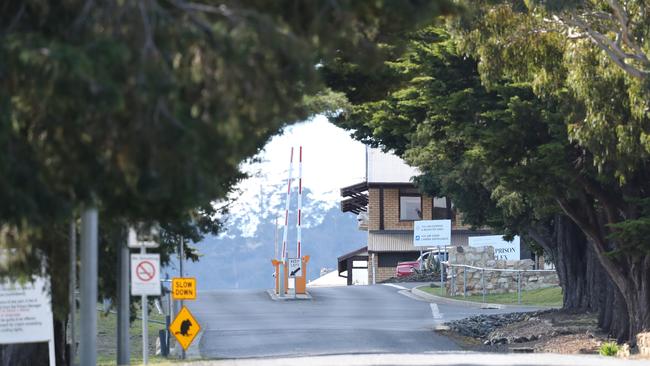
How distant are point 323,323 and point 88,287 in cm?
2180

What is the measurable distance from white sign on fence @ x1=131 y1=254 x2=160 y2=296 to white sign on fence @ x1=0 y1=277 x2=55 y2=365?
3940 mm

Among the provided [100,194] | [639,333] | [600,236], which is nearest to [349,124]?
[600,236]

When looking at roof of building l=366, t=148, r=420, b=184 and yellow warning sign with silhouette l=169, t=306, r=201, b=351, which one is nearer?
yellow warning sign with silhouette l=169, t=306, r=201, b=351

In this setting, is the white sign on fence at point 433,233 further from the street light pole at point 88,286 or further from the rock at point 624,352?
the street light pole at point 88,286

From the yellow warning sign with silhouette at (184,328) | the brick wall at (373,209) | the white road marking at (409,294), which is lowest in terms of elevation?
the white road marking at (409,294)

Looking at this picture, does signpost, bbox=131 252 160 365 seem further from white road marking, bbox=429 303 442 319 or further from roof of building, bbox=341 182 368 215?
roof of building, bbox=341 182 368 215

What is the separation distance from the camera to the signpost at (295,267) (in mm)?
50219

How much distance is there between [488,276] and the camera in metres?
51.0

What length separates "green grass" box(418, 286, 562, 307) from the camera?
46897 millimetres

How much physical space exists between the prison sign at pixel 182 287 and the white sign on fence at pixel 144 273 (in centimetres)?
535

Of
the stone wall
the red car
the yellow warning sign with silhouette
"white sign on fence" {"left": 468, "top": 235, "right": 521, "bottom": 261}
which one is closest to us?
the yellow warning sign with silhouette

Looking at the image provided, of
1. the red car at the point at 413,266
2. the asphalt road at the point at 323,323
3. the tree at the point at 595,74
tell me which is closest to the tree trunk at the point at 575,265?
the asphalt road at the point at 323,323

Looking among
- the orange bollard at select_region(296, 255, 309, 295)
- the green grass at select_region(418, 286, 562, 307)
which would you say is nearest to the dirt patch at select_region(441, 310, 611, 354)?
the green grass at select_region(418, 286, 562, 307)

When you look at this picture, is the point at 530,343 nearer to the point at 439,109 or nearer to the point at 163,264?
the point at 439,109
